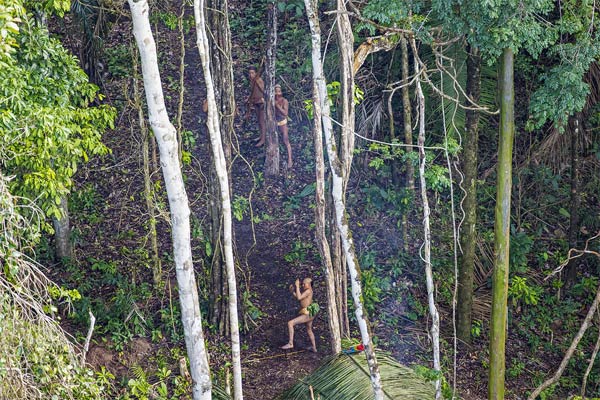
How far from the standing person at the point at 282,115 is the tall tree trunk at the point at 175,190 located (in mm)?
6712

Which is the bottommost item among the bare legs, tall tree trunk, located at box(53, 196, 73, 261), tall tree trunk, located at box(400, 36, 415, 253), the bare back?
the bare legs

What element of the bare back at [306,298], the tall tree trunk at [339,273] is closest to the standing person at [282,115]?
the tall tree trunk at [339,273]

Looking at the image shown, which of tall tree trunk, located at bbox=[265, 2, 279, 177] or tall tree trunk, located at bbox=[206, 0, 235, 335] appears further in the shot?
tall tree trunk, located at bbox=[265, 2, 279, 177]

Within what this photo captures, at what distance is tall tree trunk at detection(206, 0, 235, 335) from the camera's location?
10250mm

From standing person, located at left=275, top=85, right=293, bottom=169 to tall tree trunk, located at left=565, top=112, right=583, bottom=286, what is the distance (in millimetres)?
4624

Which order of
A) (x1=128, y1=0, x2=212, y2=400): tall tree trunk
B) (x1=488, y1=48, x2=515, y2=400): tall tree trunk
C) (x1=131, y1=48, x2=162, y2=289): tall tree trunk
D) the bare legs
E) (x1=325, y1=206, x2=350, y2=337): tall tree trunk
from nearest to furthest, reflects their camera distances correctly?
(x1=128, y1=0, x2=212, y2=400): tall tree trunk → (x1=488, y1=48, x2=515, y2=400): tall tree trunk → (x1=325, y1=206, x2=350, y2=337): tall tree trunk → the bare legs → (x1=131, y1=48, x2=162, y2=289): tall tree trunk

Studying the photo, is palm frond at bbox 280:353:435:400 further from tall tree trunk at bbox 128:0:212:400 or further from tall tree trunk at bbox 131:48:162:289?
tall tree trunk at bbox 131:48:162:289

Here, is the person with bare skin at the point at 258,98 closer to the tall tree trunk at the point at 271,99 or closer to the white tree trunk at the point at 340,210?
the tall tree trunk at the point at 271,99

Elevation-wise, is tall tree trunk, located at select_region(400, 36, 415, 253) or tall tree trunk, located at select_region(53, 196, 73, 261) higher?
tall tree trunk, located at select_region(400, 36, 415, 253)

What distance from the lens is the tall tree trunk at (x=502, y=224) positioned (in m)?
8.01

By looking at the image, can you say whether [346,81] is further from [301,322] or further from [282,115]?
[282,115]

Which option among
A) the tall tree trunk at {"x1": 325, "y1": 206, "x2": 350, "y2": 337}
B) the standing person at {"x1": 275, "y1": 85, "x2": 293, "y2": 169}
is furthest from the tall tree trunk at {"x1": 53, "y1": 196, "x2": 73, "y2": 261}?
the tall tree trunk at {"x1": 325, "y1": 206, "x2": 350, "y2": 337}

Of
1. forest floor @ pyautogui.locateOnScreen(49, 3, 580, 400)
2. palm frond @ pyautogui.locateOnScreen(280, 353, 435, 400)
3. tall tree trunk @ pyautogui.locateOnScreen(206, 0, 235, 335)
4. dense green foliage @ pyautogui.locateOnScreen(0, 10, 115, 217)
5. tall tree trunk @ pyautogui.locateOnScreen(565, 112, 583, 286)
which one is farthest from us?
tall tree trunk @ pyautogui.locateOnScreen(565, 112, 583, 286)

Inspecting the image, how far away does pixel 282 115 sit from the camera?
43.8ft
